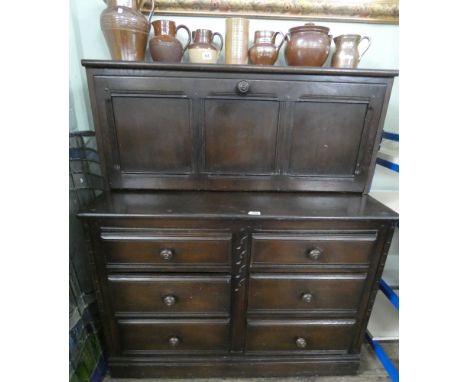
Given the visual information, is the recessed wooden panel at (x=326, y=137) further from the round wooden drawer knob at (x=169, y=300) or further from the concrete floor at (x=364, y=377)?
the concrete floor at (x=364, y=377)

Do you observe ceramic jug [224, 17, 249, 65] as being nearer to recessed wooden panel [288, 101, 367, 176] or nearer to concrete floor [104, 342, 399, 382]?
recessed wooden panel [288, 101, 367, 176]

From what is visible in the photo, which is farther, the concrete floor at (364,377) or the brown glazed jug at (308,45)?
the concrete floor at (364,377)

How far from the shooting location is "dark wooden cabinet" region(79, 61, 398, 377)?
99 centimetres

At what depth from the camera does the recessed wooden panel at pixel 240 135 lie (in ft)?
3.58

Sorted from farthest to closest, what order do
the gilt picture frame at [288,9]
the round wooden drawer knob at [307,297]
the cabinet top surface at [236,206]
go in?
1. the gilt picture frame at [288,9]
2. the round wooden drawer knob at [307,297]
3. the cabinet top surface at [236,206]

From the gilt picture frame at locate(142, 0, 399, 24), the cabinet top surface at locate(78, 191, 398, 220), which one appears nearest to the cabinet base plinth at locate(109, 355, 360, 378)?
the cabinet top surface at locate(78, 191, 398, 220)

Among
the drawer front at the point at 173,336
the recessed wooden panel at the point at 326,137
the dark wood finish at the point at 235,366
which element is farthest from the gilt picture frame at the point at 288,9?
the dark wood finish at the point at 235,366

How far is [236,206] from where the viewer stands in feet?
3.39

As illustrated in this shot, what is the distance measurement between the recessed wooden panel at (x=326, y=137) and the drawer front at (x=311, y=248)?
0.33m

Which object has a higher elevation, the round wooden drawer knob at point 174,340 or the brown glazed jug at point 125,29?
the brown glazed jug at point 125,29

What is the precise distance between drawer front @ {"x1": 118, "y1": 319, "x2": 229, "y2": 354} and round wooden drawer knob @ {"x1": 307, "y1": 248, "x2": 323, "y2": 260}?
483 mm

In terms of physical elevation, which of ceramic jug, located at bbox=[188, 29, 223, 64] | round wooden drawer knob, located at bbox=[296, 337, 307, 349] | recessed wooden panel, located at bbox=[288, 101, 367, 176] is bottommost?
round wooden drawer knob, located at bbox=[296, 337, 307, 349]
